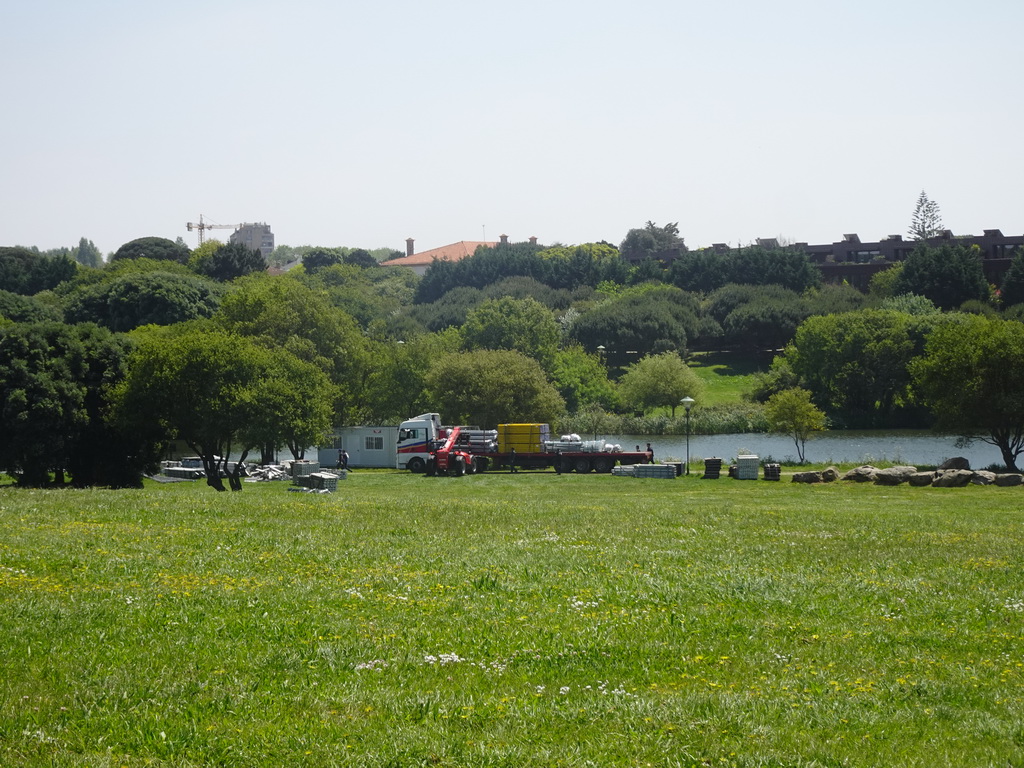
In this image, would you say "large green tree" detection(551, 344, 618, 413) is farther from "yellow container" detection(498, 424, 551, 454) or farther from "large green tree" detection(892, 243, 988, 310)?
"large green tree" detection(892, 243, 988, 310)

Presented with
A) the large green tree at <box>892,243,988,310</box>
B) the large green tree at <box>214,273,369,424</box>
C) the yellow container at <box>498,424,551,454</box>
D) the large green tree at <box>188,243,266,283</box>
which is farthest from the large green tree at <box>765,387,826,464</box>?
the large green tree at <box>188,243,266,283</box>

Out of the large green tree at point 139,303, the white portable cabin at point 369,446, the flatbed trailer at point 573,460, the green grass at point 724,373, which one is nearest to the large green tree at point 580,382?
the green grass at point 724,373

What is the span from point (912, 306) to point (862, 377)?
24674mm

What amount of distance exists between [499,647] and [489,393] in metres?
62.2

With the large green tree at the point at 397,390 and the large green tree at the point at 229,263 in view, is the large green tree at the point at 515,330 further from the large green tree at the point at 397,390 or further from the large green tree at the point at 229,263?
the large green tree at the point at 229,263

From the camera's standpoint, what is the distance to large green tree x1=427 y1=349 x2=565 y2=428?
74188 mm

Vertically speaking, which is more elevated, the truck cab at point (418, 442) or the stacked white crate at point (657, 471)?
the truck cab at point (418, 442)

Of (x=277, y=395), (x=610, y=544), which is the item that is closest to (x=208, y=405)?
(x=277, y=395)

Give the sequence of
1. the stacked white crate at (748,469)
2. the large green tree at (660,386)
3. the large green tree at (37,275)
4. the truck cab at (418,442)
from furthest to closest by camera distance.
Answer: the large green tree at (37,275) → the large green tree at (660,386) → the truck cab at (418,442) → the stacked white crate at (748,469)

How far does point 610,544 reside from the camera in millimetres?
21203

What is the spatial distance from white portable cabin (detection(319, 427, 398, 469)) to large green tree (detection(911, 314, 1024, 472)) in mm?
32781

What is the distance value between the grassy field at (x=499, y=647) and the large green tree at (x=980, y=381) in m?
33.5

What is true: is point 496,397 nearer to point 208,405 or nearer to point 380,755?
point 208,405

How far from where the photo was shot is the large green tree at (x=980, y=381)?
53.1 meters
